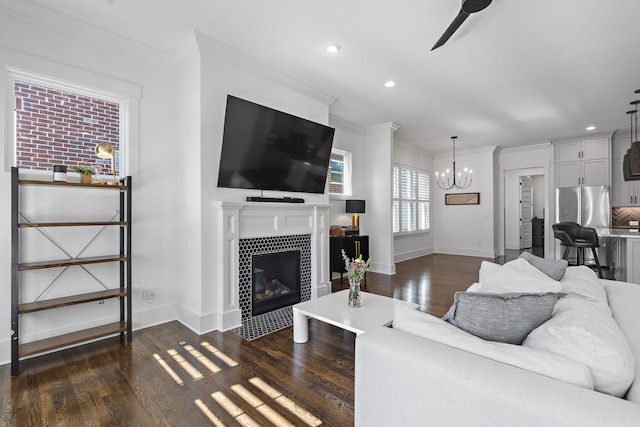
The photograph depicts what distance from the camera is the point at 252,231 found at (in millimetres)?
3377

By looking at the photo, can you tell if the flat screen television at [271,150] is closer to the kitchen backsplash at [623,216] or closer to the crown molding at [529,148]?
the crown molding at [529,148]

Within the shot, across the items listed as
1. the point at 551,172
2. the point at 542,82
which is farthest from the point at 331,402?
the point at 551,172

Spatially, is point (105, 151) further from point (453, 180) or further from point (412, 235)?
point (453, 180)

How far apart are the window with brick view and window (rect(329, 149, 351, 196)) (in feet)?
11.0

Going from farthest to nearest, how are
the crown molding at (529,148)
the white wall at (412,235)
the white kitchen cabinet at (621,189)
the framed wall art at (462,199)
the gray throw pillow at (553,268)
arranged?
the framed wall art at (462,199), the crown molding at (529,148), the white wall at (412,235), the white kitchen cabinet at (621,189), the gray throw pillow at (553,268)

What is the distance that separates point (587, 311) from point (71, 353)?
3.54m

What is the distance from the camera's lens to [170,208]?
10.9 feet

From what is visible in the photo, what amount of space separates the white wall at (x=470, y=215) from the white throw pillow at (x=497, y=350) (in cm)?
728

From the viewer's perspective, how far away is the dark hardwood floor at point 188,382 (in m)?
1.80

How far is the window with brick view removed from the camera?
8.43 feet

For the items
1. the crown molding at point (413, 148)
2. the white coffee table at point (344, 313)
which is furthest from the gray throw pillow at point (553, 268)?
the crown molding at point (413, 148)

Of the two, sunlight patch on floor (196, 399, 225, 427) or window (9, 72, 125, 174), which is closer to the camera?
sunlight patch on floor (196, 399, 225, 427)

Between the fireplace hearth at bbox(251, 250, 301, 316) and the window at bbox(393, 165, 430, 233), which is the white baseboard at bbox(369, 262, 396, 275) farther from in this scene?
the fireplace hearth at bbox(251, 250, 301, 316)

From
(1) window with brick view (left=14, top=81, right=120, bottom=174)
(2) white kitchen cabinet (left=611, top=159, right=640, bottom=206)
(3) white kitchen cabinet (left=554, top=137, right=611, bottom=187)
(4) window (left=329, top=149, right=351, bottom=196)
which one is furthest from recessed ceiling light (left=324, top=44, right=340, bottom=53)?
(2) white kitchen cabinet (left=611, top=159, right=640, bottom=206)
